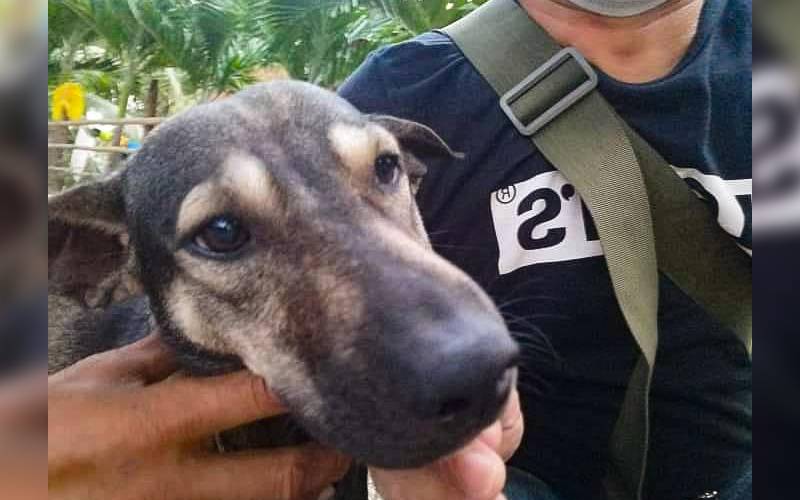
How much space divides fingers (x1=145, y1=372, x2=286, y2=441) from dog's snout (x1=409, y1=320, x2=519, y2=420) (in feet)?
1.09

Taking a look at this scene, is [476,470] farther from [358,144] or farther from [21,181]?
[21,181]

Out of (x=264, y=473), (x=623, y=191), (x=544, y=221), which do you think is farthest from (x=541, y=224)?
(x=264, y=473)

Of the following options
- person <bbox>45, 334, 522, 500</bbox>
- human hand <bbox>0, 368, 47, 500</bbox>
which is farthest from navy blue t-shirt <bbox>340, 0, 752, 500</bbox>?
human hand <bbox>0, 368, 47, 500</bbox>

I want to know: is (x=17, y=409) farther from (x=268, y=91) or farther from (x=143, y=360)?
(x=268, y=91)

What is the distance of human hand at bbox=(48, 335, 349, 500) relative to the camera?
3.35 feet

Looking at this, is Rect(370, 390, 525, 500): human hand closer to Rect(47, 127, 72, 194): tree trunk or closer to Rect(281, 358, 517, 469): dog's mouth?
Rect(281, 358, 517, 469): dog's mouth

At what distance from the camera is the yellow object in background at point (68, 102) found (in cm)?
99

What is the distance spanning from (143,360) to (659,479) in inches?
38.0

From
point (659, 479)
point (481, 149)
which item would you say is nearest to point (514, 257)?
point (481, 149)

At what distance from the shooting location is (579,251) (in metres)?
1.30

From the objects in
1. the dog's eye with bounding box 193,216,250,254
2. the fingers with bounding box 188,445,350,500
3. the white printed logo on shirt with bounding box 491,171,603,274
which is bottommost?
the fingers with bounding box 188,445,350,500

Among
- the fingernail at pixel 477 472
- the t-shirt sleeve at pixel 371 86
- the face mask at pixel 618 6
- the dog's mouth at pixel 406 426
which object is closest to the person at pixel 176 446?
the fingernail at pixel 477 472

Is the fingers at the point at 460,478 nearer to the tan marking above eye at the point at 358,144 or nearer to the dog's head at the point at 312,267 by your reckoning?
the dog's head at the point at 312,267

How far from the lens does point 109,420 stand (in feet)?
3.41
